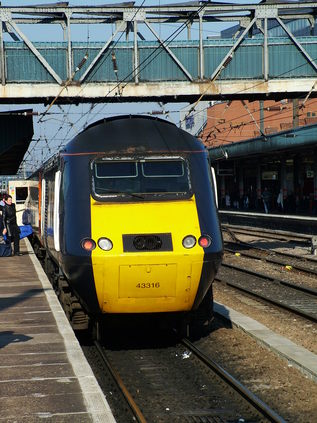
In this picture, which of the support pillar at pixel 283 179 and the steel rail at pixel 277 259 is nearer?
the steel rail at pixel 277 259

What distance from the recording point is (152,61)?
23094 mm

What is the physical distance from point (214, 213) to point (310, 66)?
15.2 metres

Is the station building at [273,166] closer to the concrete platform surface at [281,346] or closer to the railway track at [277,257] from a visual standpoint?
the railway track at [277,257]

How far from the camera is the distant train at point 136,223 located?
9.29 metres

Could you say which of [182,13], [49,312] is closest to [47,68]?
[182,13]

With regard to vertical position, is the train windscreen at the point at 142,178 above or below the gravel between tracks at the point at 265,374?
above

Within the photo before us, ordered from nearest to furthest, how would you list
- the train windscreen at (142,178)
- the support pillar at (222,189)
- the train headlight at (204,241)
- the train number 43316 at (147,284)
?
the train number 43316 at (147,284)
the train headlight at (204,241)
the train windscreen at (142,178)
the support pillar at (222,189)

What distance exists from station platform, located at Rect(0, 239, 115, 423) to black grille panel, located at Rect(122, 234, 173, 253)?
4.64 ft

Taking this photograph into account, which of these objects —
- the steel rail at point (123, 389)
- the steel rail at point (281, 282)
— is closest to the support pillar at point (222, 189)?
the steel rail at point (281, 282)

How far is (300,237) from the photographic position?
100.0 ft

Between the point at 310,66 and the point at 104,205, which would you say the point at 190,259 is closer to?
the point at 104,205

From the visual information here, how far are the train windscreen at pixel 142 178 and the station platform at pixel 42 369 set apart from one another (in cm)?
207

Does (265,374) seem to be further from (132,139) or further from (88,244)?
(132,139)

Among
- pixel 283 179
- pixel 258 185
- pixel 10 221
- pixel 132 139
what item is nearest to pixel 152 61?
pixel 10 221
